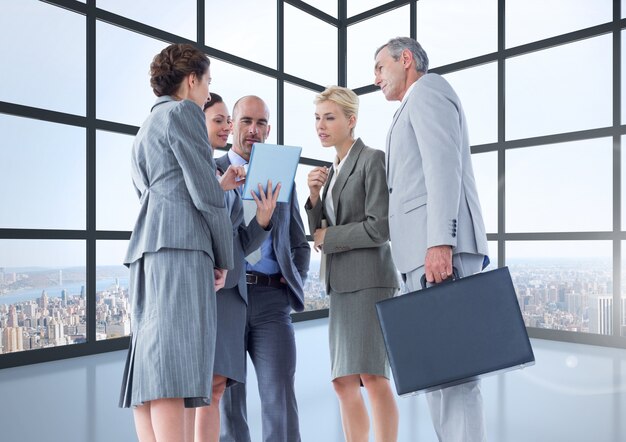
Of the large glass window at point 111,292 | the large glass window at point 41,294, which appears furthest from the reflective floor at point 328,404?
the large glass window at point 111,292

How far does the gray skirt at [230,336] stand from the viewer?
1.74m

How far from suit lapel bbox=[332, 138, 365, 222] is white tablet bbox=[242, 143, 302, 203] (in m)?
0.24

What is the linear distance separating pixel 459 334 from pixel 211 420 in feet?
3.02

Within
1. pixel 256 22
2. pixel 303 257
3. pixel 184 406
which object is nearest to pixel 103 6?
pixel 256 22

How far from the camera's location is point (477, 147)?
5680mm

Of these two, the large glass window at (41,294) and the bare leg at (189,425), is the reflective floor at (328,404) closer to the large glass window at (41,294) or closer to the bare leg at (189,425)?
the large glass window at (41,294)

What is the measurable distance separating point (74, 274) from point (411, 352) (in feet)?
12.4

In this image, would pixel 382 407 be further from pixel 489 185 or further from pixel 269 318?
pixel 489 185

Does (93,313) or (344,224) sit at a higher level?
(344,224)

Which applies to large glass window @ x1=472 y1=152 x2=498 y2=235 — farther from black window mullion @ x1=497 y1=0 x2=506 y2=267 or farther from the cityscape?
the cityscape

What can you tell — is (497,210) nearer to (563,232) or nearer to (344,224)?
(563,232)

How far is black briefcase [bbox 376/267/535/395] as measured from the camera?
143 centimetres

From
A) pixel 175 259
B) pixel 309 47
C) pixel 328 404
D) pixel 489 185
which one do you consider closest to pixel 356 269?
pixel 175 259

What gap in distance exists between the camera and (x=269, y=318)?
192cm
